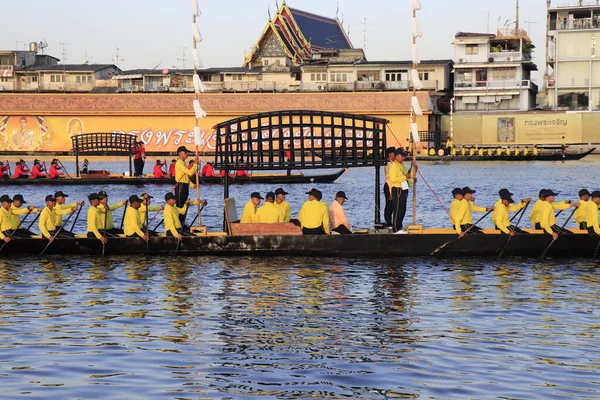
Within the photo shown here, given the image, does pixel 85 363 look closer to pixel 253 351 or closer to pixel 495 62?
pixel 253 351

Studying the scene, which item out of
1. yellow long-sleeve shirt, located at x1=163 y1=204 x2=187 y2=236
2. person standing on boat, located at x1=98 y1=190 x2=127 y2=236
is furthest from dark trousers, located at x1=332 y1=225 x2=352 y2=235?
person standing on boat, located at x1=98 y1=190 x2=127 y2=236

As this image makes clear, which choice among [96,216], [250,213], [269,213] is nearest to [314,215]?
[269,213]

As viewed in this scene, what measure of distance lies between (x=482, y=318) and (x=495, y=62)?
78.9 meters

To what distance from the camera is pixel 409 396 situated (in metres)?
12.3

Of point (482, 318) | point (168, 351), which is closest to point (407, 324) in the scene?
point (482, 318)

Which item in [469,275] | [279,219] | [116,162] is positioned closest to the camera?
[469,275]

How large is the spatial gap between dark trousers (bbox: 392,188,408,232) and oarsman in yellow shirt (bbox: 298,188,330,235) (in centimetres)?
172

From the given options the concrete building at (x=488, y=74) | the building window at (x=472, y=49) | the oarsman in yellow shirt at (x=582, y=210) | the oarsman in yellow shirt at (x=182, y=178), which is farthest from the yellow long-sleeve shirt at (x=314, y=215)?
the building window at (x=472, y=49)

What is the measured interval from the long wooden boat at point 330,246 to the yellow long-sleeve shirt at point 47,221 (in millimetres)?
244

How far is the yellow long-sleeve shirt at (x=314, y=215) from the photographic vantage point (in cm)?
2375

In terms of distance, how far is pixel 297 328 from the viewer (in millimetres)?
16266

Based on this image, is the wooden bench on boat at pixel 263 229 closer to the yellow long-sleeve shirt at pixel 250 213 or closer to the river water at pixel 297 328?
the yellow long-sleeve shirt at pixel 250 213

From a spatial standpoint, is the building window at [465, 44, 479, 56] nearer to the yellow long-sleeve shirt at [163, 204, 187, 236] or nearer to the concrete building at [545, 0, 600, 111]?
the concrete building at [545, 0, 600, 111]

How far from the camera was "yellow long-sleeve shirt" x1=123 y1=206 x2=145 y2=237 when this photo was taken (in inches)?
962
